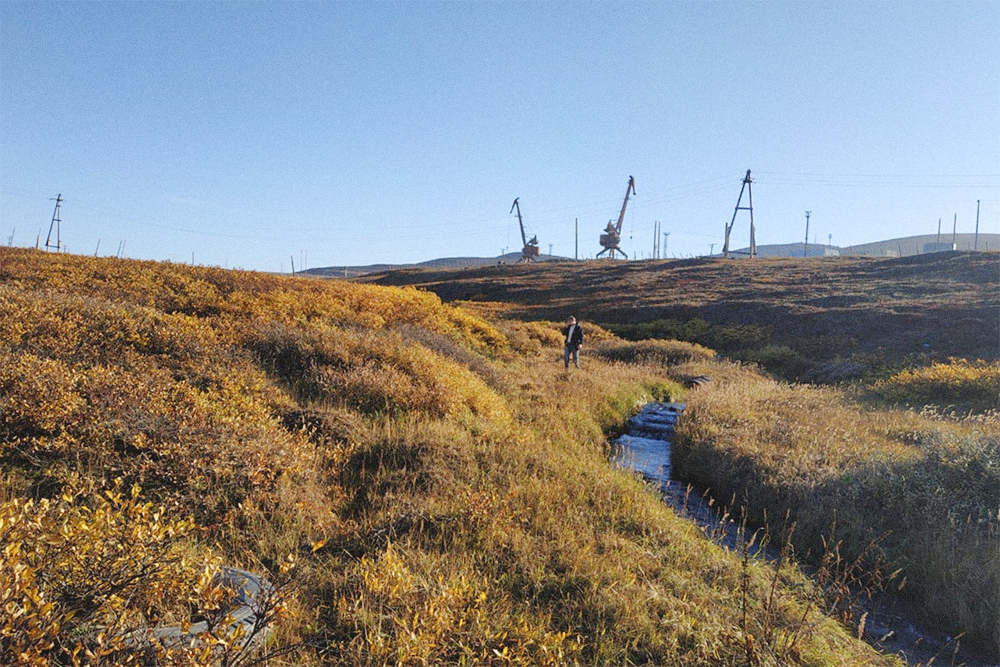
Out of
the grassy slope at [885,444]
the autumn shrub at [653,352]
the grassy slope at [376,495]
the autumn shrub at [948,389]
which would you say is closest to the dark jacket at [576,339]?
the grassy slope at [885,444]

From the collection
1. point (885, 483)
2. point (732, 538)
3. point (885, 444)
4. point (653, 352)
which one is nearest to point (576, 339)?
point (653, 352)

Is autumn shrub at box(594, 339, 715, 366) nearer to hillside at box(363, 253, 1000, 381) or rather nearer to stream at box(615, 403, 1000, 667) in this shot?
hillside at box(363, 253, 1000, 381)

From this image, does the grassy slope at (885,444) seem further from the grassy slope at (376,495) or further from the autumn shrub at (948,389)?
the grassy slope at (376,495)

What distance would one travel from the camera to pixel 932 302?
2838 cm

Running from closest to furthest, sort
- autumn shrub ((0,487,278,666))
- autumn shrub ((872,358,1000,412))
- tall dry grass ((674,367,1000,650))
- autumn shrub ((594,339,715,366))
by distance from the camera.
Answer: autumn shrub ((0,487,278,666)) → tall dry grass ((674,367,1000,650)) → autumn shrub ((872,358,1000,412)) → autumn shrub ((594,339,715,366))

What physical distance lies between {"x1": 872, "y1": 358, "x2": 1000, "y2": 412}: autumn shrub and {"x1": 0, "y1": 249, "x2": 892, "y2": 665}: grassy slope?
365 inches

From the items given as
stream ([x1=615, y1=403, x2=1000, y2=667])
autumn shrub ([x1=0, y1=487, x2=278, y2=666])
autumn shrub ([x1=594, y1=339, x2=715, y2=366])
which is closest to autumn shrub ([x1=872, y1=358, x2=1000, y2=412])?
stream ([x1=615, y1=403, x2=1000, y2=667])

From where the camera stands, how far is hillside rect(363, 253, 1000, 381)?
22062mm

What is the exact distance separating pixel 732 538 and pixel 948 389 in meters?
11.0

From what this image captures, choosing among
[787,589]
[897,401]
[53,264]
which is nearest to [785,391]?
[897,401]

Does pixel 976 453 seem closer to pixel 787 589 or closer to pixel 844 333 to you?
pixel 787 589

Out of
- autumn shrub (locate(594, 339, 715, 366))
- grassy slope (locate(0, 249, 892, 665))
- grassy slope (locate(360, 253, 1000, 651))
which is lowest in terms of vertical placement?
autumn shrub (locate(594, 339, 715, 366))

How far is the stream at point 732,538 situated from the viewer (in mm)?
4777

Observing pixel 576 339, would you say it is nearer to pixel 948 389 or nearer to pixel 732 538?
pixel 948 389
